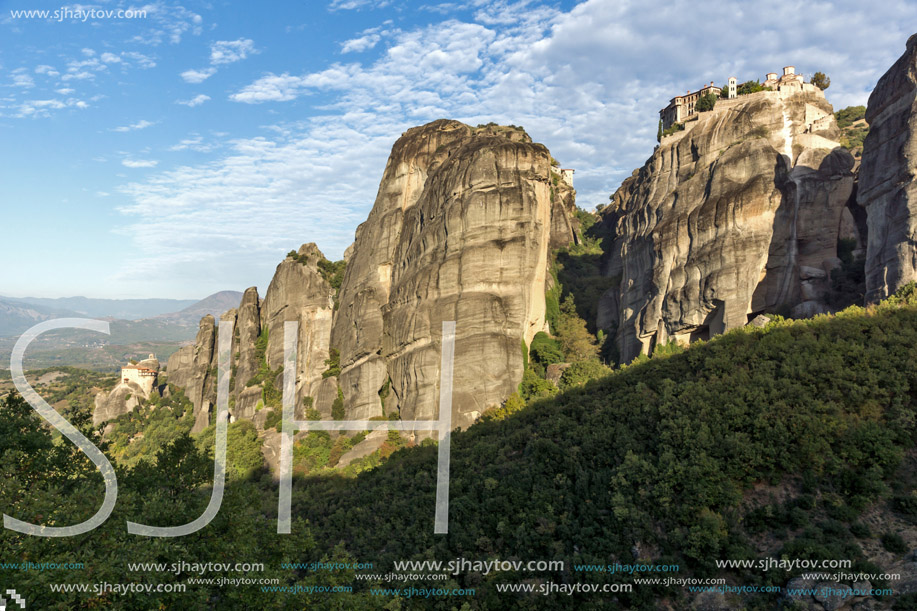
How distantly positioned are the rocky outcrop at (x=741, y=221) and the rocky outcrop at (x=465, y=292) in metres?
8.83

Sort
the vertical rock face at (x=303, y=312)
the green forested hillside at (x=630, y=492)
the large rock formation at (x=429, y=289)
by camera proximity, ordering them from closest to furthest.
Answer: the green forested hillside at (x=630, y=492), the large rock formation at (x=429, y=289), the vertical rock face at (x=303, y=312)

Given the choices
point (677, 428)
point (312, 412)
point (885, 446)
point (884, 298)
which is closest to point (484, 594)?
point (677, 428)

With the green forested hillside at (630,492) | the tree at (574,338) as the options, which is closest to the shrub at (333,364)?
the tree at (574,338)

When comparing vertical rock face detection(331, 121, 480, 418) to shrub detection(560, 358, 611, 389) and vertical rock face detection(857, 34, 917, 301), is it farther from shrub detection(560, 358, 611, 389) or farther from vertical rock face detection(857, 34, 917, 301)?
vertical rock face detection(857, 34, 917, 301)

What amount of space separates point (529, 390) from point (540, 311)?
7120mm

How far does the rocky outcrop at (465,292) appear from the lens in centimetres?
3878

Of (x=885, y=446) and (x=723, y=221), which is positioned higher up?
(x=723, y=221)

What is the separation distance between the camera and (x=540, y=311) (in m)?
43.4

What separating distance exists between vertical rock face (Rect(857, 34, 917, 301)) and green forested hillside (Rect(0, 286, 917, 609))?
699 cm

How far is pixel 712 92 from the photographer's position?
53812mm

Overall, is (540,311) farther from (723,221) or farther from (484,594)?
(484,594)

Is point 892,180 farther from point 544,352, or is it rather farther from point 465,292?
point 465,292

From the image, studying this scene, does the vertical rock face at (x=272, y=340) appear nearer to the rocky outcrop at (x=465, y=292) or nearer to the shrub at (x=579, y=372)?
the rocky outcrop at (x=465, y=292)

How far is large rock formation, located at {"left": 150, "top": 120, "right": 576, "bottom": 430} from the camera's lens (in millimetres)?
39188
